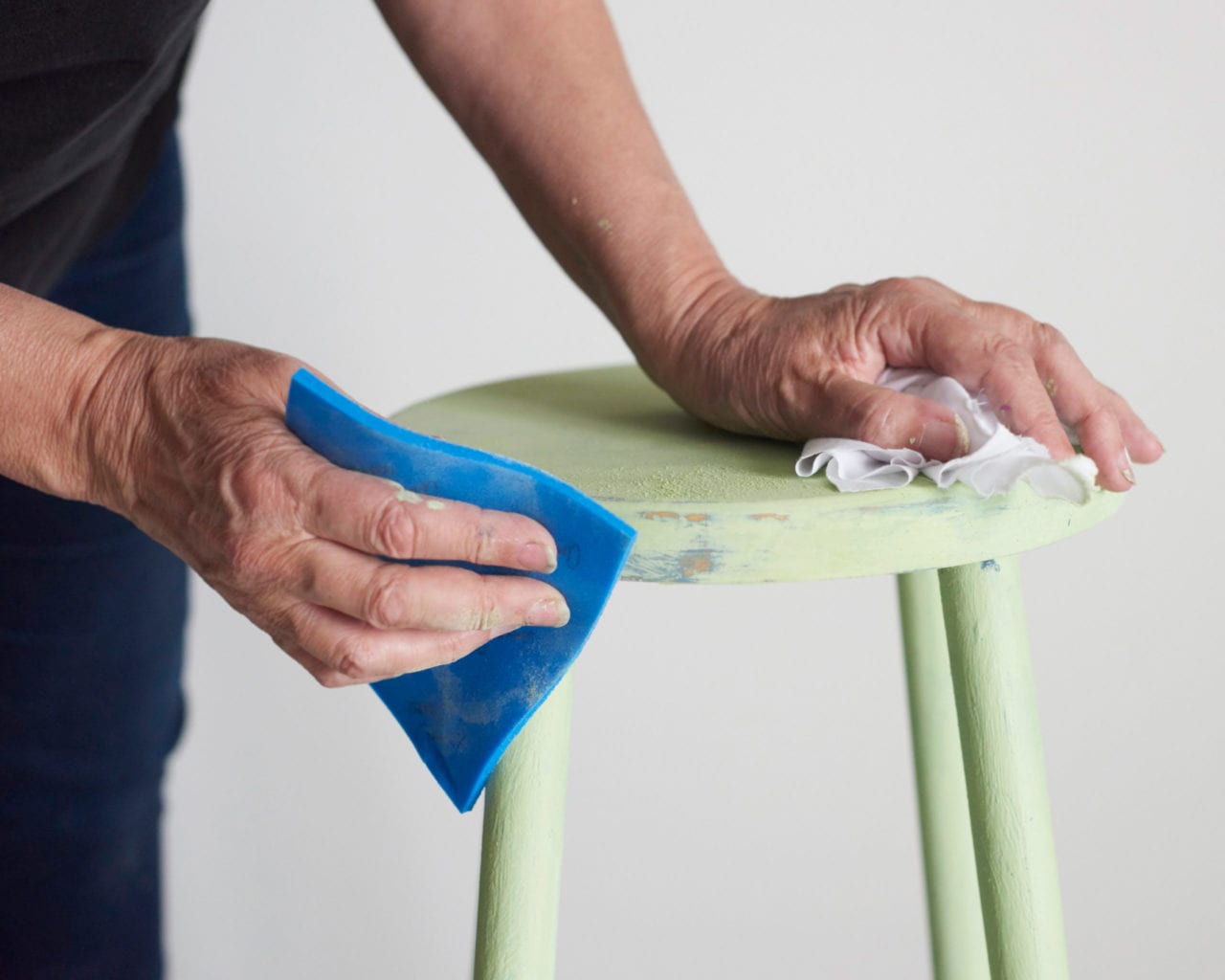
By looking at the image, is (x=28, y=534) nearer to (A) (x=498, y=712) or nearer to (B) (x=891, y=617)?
(A) (x=498, y=712)

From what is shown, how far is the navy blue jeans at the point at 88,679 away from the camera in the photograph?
2.99ft

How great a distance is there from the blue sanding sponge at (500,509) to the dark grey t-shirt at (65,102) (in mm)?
278

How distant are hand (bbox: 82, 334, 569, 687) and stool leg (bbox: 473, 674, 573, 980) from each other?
0.11m

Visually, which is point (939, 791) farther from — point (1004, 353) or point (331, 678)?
point (331, 678)

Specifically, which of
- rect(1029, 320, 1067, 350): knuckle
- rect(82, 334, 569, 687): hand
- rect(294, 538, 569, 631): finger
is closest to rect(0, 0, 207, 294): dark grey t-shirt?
rect(82, 334, 569, 687): hand

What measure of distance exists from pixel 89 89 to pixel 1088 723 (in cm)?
114

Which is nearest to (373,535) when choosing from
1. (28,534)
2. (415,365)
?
(28,534)

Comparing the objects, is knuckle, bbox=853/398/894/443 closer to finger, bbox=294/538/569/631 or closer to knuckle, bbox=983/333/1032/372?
knuckle, bbox=983/333/1032/372

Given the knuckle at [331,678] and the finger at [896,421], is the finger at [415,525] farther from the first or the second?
the finger at [896,421]

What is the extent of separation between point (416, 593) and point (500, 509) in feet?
0.14

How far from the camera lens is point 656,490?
54 cm

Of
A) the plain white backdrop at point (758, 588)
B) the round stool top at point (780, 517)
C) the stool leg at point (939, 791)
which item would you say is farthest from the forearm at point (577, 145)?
the plain white backdrop at point (758, 588)

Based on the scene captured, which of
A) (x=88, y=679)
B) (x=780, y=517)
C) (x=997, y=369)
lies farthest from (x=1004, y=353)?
(x=88, y=679)

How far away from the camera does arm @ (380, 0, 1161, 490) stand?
0.58 meters
